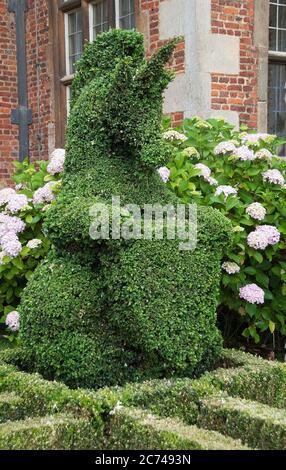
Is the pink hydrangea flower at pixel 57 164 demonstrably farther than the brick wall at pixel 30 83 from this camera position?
No

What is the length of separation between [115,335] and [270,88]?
5.00m

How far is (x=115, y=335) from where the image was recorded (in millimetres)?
3537

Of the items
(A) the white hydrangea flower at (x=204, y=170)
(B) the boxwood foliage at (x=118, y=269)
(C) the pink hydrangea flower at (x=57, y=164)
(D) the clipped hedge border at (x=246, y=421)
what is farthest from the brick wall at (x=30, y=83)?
(D) the clipped hedge border at (x=246, y=421)

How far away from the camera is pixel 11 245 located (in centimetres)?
490

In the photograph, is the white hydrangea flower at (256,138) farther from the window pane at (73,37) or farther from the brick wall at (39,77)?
the brick wall at (39,77)

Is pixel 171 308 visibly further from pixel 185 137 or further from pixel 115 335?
pixel 185 137

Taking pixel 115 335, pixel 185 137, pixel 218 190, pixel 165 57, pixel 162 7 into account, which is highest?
pixel 162 7

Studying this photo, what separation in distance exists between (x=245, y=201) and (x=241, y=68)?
8.49 ft

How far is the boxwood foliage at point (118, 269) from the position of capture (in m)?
3.42

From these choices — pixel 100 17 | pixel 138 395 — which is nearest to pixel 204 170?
pixel 138 395

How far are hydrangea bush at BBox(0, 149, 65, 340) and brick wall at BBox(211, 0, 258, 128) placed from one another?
8.03 feet

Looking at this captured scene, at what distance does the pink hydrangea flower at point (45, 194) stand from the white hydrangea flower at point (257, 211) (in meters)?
1.58

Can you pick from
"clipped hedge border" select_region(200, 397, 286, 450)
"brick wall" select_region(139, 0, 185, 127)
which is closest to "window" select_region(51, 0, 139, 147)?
"brick wall" select_region(139, 0, 185, 127)

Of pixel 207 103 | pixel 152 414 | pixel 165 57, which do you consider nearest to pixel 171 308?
pixel 152 414
